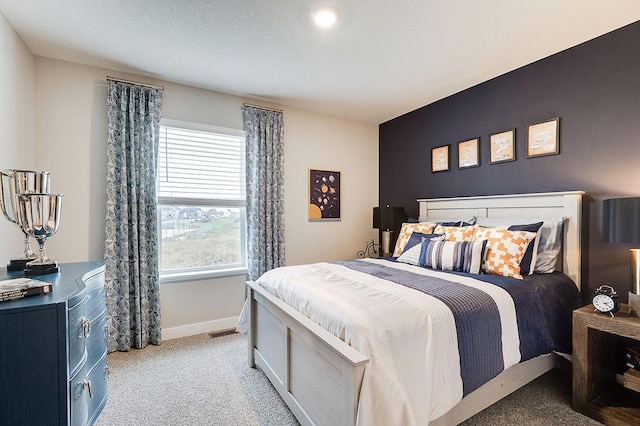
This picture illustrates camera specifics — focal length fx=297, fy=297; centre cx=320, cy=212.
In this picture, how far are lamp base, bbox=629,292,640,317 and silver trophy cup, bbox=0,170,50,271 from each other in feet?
11.5

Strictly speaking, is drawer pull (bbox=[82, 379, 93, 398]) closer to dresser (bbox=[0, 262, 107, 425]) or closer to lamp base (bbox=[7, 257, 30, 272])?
dresser (bbox=[0, 262, 107, 425])

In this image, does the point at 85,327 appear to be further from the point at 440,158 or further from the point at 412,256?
the point at 440,158

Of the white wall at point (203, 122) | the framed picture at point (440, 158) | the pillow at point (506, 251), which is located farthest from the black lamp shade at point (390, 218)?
the pillow at point (506, 251)

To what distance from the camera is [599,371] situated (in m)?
2.01

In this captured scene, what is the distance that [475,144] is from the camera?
319cm

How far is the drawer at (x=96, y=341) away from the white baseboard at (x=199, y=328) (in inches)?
51.0

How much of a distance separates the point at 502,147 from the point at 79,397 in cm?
365

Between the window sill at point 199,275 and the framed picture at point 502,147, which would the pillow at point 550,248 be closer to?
the framed picture at point 502,147

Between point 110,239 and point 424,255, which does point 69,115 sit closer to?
point 110,239

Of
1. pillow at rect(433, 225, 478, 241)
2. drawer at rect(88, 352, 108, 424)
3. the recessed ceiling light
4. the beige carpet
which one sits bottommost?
the beige carpet

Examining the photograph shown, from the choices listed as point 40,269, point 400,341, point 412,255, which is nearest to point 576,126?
point 412,255

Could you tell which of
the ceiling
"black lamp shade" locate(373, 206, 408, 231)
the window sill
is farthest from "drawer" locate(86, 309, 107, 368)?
"black lamp shade" locate(373, 206, 408, 231)

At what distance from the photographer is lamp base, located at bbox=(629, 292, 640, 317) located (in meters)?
1.79

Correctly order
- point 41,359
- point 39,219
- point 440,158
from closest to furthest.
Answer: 1. point 41,359
2. point 39,219
3. point 440,158
